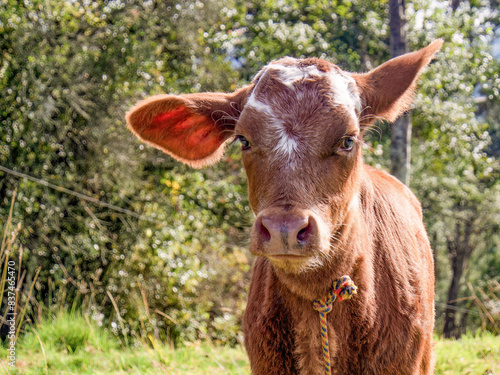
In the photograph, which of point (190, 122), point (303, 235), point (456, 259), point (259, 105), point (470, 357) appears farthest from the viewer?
point (456, 259)

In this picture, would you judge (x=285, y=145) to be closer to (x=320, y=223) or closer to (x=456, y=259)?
(x=320, y=223)

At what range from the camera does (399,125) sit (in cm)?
698

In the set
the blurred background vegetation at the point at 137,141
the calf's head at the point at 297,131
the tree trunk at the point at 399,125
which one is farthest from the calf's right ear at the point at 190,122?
the tree trunk at the point at 399,125

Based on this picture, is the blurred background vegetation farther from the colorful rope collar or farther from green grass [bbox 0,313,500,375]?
the colorful rope collar

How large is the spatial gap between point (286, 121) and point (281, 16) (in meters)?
7.54

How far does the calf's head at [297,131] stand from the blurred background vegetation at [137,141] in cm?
287

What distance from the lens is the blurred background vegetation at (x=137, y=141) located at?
6.35 meters

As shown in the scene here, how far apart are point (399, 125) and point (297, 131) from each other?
16.4ft

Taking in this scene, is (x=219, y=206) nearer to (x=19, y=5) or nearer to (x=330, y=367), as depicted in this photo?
(x=19, y=5)

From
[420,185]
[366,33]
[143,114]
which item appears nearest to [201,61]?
[366,33]

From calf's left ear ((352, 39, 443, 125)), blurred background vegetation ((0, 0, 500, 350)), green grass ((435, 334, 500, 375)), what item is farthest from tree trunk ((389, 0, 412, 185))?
calf's left ear ((352, 39, 443, 125))

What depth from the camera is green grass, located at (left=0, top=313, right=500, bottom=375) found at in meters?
4.12

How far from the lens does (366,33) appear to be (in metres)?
9.08

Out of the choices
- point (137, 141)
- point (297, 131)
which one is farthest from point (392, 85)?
point (137, 141)
